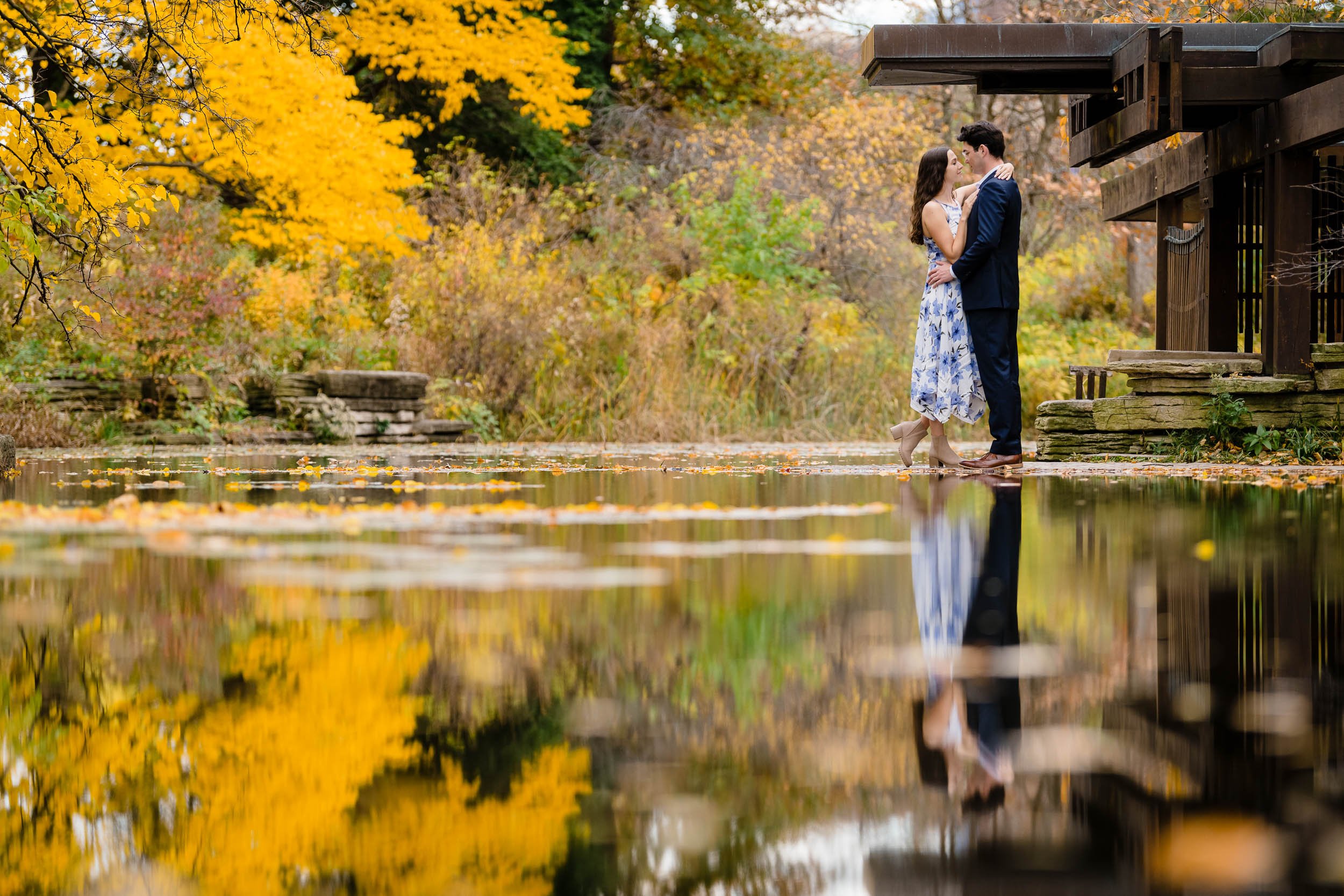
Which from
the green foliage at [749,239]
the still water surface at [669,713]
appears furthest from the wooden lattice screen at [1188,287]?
the still water surface at [669,713]

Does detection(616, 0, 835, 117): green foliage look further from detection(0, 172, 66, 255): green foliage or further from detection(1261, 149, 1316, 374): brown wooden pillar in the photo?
detection(0, 172, 66, 255): green foliage

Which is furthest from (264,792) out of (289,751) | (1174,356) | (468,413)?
(468,413)

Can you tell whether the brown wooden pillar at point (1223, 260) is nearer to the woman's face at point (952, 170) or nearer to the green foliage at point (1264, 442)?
the green foliage at point (1264, 442)

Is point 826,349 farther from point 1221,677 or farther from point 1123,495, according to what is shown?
point 1221,677

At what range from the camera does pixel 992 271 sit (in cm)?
984

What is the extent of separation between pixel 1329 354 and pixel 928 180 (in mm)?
4100

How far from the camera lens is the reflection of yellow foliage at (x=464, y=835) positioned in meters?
1.89

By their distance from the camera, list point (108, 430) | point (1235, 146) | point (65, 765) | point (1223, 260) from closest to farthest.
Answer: point (65, 765), point (1235, 146), point (1223, 260), point (108, 430)

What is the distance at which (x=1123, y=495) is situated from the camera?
26.8 ft

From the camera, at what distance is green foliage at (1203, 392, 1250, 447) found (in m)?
12.2

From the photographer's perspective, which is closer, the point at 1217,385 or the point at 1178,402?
the point at 1217,385

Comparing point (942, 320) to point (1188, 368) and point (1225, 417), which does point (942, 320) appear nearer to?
point (1188, 368)

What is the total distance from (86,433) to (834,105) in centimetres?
1797

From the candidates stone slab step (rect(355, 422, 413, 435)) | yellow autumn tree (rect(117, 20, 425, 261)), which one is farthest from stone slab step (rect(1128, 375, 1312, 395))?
yellow autumn tree (rect(117, 20, 425, 261))
